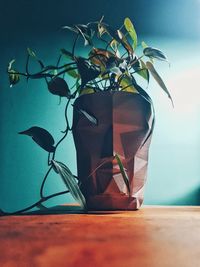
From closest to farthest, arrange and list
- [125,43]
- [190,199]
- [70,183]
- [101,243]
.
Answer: [101,243] → [70,183] → [125,43] → [190,199]

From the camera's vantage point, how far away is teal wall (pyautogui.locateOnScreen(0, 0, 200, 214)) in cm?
114

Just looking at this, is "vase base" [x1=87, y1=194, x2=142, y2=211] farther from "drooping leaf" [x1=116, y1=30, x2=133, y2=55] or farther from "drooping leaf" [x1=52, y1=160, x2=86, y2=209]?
"drooping leaf" [x1=116, y1=30, x2=133, y2=55]

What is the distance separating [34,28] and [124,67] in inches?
24.6

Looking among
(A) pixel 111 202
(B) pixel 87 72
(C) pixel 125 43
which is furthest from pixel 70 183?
(C) pixel 125 43

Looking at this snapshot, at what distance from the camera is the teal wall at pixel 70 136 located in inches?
44.7

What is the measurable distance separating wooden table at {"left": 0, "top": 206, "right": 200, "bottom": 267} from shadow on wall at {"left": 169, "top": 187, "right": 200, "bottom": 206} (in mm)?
615

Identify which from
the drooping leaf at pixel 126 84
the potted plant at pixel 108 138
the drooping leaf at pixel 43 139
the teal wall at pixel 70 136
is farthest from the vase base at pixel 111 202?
the teal wall at pixel 70 136

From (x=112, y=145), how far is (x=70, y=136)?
47 cm

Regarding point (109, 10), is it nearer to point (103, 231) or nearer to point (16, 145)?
point (16, 145)

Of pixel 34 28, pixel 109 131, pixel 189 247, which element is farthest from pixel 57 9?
pixel 189 247

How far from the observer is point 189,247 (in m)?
0.35

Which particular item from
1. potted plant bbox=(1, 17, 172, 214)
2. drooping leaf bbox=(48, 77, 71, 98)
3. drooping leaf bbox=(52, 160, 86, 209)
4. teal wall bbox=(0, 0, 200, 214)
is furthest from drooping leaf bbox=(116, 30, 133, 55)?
teal wall bbox=(0, 0, 200, 214)

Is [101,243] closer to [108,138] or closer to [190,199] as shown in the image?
[108,138]

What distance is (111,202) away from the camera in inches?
27.5
